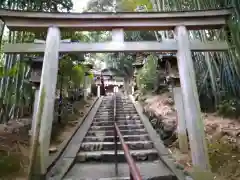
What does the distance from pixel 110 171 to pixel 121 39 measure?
2657mm

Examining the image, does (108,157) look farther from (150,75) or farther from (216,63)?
(150,75)

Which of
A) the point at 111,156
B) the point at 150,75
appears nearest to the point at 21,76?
the point at 111,156

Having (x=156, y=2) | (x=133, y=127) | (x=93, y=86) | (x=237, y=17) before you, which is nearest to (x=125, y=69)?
(x=93, y=86)

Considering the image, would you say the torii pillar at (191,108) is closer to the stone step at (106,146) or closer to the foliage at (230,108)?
the stone step at (106,146)

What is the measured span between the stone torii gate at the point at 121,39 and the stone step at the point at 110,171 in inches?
36.0

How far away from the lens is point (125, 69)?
1953 cm

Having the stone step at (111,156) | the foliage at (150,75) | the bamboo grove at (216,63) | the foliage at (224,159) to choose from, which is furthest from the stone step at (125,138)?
the foliage at (150,75)

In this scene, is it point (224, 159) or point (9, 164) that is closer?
point (9, 164)

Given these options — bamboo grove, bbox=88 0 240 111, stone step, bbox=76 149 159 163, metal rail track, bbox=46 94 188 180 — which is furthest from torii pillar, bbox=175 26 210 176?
stone step, bbox=76 149 159 163

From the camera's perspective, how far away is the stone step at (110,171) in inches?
143

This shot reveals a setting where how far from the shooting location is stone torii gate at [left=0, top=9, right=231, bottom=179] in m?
3.73

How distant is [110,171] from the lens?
4.07m

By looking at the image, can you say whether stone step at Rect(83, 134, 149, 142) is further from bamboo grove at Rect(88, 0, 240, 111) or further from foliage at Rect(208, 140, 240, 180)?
bamboo grove at Rect(88, 0, 240, 111)

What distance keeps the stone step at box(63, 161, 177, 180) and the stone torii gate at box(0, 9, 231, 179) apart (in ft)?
3.00
